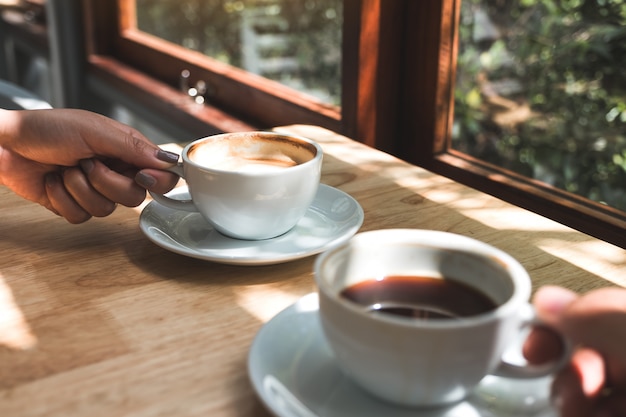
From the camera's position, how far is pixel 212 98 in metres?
2.11

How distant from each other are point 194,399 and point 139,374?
0.05 m

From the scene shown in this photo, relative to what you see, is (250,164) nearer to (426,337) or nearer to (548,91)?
(426,337)

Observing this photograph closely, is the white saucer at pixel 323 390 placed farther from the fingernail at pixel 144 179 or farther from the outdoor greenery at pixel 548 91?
the outdoor greenery at pixel 548 91

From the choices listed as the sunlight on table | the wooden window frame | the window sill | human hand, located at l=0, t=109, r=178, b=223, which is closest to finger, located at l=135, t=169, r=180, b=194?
human hand, located at l=0, t=109, r=178, b=223

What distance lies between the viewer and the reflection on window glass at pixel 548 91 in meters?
1.21

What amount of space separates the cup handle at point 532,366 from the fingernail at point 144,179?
439mm

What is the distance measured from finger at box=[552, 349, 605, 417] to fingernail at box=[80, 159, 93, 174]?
1.79 feet

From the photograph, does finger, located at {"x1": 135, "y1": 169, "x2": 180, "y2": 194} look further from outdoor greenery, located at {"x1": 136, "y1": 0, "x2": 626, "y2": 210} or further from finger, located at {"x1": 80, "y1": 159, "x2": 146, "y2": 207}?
outdoor greenery, located at {"x1": 136, "y1": 0, "x2": 626, "y2": 210}

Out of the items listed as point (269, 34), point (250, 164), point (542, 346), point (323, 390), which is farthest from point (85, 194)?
point (269, 34)


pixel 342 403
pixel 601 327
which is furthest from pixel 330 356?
pixel 601 327

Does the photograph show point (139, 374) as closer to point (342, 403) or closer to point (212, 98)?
point (342, 403)

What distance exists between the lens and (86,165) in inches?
30.8

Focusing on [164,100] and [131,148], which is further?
[164,100]

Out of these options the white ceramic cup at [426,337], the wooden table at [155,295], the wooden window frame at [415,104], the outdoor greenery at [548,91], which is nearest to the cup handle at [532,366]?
the white ceramic cup at [426,337]
